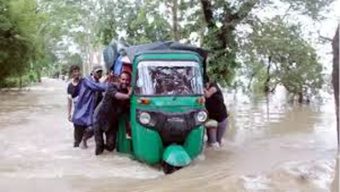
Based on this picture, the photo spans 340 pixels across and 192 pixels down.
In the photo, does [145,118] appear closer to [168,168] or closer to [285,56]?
[168,168]

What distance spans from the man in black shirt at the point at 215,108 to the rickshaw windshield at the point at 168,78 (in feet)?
3.38

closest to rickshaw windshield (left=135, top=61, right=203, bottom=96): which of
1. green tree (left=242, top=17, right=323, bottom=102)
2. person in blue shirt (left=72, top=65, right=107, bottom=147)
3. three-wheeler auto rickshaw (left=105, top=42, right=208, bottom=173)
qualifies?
three-wheeler auto rickshaw (left=105, top=42, right=208, bottom=173)

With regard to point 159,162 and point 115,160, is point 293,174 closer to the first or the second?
point 159,162

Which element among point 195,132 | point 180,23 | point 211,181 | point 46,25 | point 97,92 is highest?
point 46,25

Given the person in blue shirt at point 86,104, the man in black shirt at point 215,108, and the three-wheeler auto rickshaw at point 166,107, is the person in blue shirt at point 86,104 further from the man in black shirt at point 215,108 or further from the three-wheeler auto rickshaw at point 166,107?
the man in black shirt at point 215,108

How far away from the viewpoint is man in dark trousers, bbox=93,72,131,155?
920 centimetres

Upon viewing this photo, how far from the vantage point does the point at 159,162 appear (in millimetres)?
8773

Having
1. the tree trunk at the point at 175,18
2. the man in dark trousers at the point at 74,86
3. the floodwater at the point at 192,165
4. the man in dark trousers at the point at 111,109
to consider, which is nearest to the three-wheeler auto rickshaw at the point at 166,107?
the man in dark trousers at the point at 111,109

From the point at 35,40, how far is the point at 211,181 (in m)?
30.3

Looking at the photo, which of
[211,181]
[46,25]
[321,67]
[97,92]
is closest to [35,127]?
[97,92]

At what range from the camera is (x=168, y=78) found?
9.06 meters

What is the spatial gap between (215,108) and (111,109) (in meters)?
2.15

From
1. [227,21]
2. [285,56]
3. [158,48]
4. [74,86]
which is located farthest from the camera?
[285,56]

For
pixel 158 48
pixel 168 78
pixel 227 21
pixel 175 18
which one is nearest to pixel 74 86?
pixel 158 48
